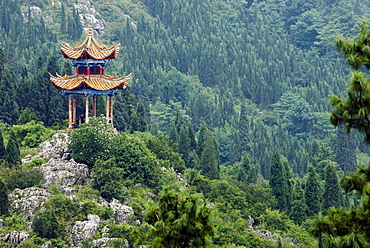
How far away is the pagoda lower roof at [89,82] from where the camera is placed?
172 ft

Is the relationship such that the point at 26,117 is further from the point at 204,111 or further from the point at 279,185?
the point at 204,111

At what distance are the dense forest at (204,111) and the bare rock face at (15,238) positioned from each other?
0.42 meters

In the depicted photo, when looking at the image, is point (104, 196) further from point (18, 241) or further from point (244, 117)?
point (244, 117)

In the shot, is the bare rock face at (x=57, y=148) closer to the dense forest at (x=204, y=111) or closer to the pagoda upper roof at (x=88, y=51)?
the dense forest at (x=204, y=111)

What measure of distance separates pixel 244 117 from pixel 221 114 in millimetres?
5844

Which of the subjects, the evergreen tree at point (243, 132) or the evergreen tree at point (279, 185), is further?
the evergreen tree at point (243, 132)

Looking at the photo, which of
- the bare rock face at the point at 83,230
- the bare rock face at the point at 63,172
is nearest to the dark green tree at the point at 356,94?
the bare rock face at the point at 83,230

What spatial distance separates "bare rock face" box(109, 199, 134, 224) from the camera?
47869 millimetres

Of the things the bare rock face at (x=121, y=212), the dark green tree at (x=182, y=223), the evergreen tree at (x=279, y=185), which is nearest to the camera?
the dark green tree at (x=182, y=223)

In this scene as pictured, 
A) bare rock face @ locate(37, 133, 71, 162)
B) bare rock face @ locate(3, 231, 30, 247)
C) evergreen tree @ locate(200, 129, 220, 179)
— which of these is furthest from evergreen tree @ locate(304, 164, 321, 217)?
bare rock face @ locate(3, 231, 30, 247)

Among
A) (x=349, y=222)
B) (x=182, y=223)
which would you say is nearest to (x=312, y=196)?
(x=182, y=223)

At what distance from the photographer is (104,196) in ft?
163

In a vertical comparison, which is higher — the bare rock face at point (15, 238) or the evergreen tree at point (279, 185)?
the bare rock face at point (15, 238)

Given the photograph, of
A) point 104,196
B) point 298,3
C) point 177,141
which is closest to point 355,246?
point 104,196
